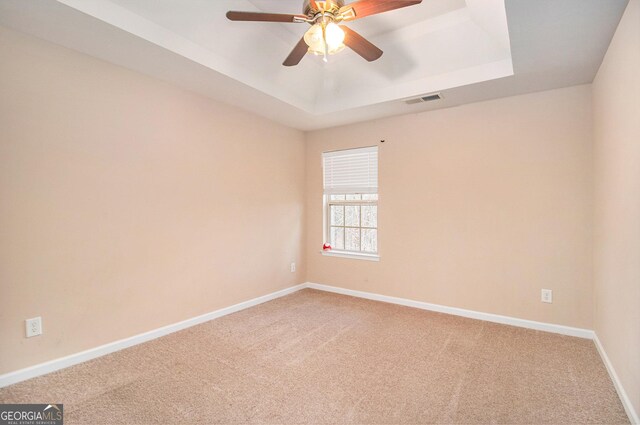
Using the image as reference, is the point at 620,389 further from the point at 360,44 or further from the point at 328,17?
the point at 328,17

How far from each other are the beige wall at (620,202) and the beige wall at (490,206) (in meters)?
0.25

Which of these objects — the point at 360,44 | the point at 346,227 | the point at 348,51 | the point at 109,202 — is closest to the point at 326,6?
the point at 360,44

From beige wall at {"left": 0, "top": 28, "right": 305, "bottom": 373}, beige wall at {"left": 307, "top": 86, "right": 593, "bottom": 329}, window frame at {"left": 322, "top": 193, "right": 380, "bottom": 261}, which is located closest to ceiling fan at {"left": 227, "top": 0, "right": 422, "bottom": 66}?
beige wall at {"left": 0, "top": 28, "right": 305, "bottom": 373}

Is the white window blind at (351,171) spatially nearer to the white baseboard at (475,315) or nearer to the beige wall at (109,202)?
the beige wall at (109,202)

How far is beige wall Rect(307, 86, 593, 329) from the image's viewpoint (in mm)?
2873

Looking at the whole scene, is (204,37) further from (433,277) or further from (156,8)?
(433,277)

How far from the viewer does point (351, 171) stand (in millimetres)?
4277

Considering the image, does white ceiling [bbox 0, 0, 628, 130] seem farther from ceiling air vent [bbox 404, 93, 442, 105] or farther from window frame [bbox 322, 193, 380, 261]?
window frame [bbox 322, 193, 380, 261]

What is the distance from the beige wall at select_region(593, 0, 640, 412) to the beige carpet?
319 mm

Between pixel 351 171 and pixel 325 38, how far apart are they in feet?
7.87

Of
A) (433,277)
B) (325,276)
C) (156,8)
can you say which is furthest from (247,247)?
(156,8)

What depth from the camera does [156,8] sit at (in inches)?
84.9

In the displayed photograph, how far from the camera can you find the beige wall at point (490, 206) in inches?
113

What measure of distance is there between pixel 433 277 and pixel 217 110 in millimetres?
3035
